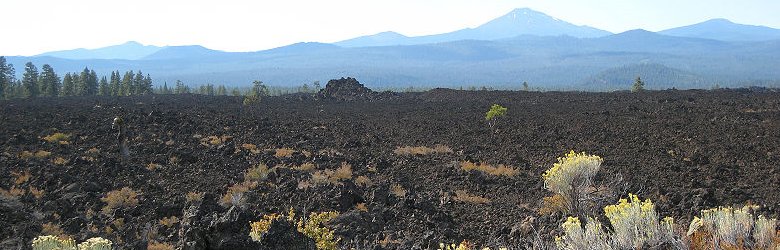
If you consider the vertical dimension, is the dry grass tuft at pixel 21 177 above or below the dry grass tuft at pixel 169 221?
above

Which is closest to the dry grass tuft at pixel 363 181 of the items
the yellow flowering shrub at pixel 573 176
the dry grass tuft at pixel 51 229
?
the yellow flowering shrub at pixel 573 176

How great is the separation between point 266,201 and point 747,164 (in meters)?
13.2

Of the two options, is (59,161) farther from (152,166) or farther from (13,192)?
(13,192)

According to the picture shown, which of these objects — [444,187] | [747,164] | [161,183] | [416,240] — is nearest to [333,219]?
[416,240]

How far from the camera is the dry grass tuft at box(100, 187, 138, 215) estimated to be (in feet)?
41.4

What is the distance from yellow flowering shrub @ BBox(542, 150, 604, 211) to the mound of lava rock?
48.3m

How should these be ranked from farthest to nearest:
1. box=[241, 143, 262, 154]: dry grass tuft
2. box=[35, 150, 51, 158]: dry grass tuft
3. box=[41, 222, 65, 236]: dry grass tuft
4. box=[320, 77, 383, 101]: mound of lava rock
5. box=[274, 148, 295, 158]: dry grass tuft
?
box=[320, 77, 383, 101]: mound of lava rock, box=[241, 143, 262, 154]: dry grass tuft, box=[274, 148, 295, 158]: dry grass tuft, box=[35, 150, 51, 158]: dry grass tuft, box=[41, 222, 65, 236]: dry grass tuft

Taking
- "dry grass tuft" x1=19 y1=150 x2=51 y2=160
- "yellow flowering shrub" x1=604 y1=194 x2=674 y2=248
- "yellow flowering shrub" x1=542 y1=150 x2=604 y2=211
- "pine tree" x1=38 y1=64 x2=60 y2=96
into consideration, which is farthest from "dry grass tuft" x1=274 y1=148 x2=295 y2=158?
"pine tree" x1=38 y1=64 x2=60 y2=96

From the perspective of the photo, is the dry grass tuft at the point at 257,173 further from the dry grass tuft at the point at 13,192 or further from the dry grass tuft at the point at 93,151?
the dry grass tuft at the point at 93,151

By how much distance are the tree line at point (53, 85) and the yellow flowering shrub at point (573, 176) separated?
66879 mm

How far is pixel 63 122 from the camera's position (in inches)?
1128

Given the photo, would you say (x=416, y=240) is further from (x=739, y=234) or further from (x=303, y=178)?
(x=303, y=178)

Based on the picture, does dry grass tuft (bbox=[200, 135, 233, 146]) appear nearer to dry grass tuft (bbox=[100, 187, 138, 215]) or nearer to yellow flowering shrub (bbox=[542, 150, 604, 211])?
dry grass tuft (bbox=[100, 187, 138, 215])

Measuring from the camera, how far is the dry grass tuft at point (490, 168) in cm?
1706
